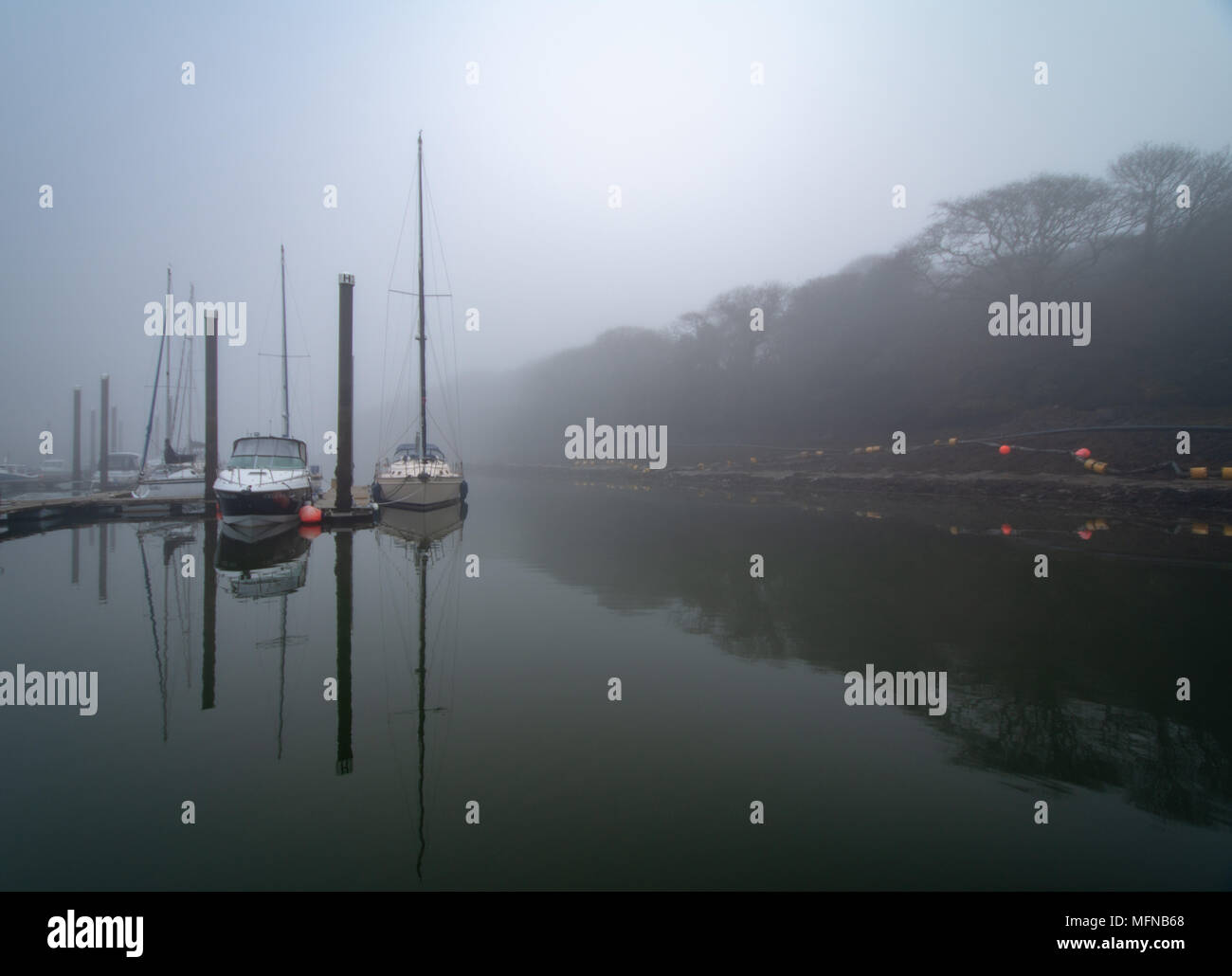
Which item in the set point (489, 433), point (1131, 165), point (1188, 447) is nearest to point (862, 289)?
point (1131, 165)

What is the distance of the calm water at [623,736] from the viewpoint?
464 cm

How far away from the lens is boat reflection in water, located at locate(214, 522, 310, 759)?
9.82 m

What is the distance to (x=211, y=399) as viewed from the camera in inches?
1045

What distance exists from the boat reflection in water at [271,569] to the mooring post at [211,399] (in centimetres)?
642

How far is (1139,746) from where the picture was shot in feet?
20.3

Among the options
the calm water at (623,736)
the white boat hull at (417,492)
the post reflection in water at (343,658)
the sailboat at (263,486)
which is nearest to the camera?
the calm water at (623,736)

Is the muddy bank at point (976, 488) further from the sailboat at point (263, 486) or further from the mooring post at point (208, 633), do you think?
the mooring post at point (208, 633)

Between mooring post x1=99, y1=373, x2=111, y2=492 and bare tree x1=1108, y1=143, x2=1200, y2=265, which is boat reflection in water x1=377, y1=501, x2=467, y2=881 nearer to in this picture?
mooring post x1=99, y1=373, x2=111, y2=492

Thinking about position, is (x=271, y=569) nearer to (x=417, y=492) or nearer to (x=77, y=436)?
(x=417, y=492)

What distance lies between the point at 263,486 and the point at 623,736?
730 inches

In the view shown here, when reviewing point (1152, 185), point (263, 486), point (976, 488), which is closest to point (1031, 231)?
point (1152, 185)

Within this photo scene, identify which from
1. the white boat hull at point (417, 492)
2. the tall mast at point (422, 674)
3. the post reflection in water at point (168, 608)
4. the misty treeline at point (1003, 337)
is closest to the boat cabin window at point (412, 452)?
the white boat hull at point (417, 492)
